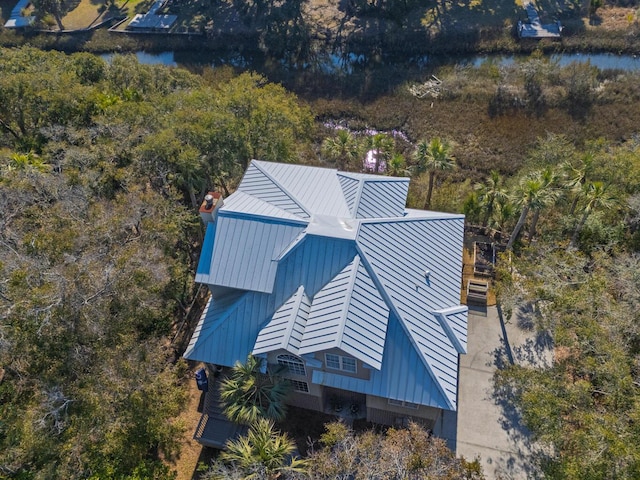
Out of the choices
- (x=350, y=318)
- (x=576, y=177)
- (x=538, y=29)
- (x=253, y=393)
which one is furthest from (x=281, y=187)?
(x=538, y=29)

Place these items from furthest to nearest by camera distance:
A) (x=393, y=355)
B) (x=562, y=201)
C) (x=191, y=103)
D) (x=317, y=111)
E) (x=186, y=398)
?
(x=317, y=111)
(x=191, y=103)
(x=562, y=201)
(x=186, y=398)
(x=393, y=355)

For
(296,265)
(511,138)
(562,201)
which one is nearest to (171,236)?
(296,265)

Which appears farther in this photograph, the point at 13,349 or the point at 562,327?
the point at 562,327

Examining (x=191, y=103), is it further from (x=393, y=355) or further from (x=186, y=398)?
(x=393, y=355)

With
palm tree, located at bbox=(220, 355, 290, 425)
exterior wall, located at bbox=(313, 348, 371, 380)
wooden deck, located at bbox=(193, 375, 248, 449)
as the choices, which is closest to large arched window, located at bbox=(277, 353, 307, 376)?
palm tree, located at bbox=(220, 355, 290, 425)

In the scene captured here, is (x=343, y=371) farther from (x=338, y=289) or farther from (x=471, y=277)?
(x=471, y=277)
